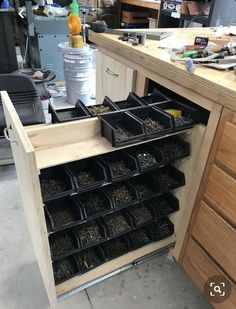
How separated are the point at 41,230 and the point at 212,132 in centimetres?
61

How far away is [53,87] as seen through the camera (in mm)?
2900

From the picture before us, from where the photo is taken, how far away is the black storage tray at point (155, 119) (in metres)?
0.84

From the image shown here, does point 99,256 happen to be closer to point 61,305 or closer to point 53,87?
point 61,305

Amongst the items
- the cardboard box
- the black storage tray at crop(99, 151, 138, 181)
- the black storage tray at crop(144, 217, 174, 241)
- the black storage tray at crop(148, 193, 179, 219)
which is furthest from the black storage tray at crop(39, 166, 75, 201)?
the cardboard box

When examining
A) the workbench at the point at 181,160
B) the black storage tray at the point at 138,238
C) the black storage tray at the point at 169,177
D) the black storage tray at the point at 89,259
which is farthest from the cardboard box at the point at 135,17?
the black storage tray at the point at 89,259

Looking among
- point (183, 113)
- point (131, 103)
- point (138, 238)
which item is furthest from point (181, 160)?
point (138, 238)

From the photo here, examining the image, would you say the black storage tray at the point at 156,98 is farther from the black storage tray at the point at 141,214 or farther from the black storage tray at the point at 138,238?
the black storage tray at the point at 138,238

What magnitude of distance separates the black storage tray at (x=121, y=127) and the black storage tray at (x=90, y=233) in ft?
1.28

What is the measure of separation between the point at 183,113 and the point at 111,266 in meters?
0.73

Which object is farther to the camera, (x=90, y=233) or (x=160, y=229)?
(x=160, y=229)

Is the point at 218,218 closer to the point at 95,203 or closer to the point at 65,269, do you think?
the point at 95,203

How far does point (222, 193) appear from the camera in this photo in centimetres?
85

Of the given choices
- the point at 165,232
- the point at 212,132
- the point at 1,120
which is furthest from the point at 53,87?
the point at 212,132

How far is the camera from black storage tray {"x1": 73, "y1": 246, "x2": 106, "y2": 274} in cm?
108
